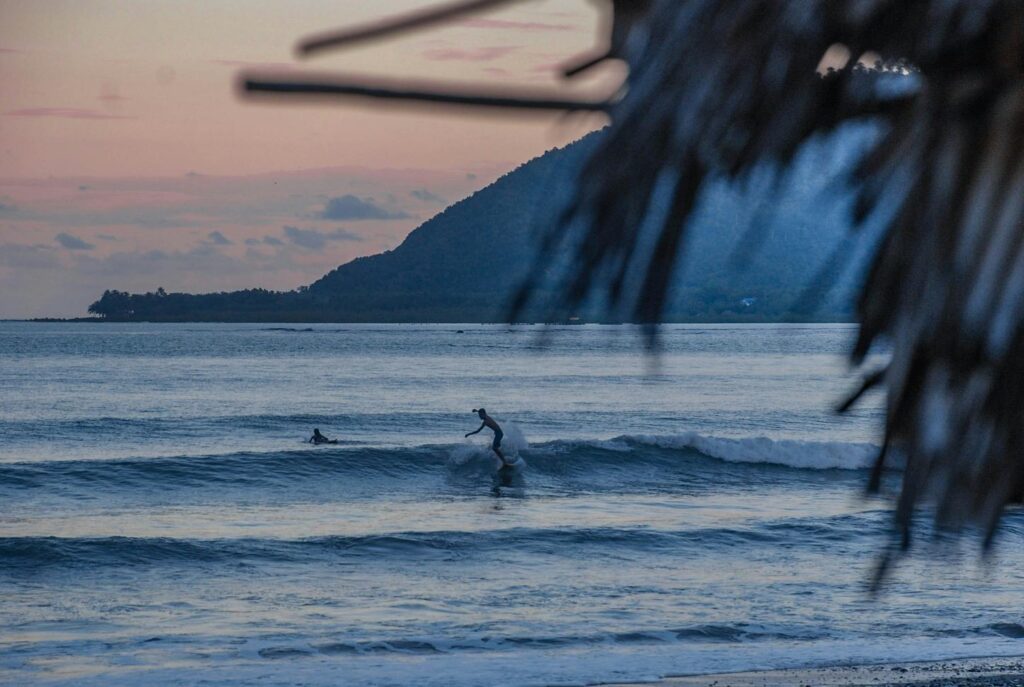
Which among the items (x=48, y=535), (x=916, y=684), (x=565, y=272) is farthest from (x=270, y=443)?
(x=565, y=272)

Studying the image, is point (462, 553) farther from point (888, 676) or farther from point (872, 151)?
point (872, 151)

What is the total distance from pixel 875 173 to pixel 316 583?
45.1 feet

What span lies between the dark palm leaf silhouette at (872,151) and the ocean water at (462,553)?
136mm

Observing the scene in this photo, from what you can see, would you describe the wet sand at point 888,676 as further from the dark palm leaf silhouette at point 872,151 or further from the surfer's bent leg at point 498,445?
the surfer's bent leg at point 498,445

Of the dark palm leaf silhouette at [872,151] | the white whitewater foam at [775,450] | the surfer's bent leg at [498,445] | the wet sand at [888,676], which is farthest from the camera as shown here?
the white whitewater foam at [775,450]

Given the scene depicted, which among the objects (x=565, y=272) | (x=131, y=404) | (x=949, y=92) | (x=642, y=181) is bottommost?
(x=131, y=404)

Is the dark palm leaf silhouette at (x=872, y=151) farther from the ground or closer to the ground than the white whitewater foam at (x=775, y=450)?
farther from the ground

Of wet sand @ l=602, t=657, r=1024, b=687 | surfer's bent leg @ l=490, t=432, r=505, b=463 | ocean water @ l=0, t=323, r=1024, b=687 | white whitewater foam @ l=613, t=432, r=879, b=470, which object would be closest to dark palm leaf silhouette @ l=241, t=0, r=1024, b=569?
ocean water @ l=0, t=323, r=1024, b=687

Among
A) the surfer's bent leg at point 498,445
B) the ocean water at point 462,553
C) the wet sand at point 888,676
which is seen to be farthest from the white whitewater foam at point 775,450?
the wet sand at point 888,676

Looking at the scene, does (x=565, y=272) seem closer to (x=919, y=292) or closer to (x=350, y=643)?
(x=919, y=292)

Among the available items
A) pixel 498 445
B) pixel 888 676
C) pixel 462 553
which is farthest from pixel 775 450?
pixel 888 676

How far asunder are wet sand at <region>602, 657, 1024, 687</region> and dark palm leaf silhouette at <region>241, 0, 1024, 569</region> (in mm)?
8840

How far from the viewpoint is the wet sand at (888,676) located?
31.4ft

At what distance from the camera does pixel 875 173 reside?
1.37m
